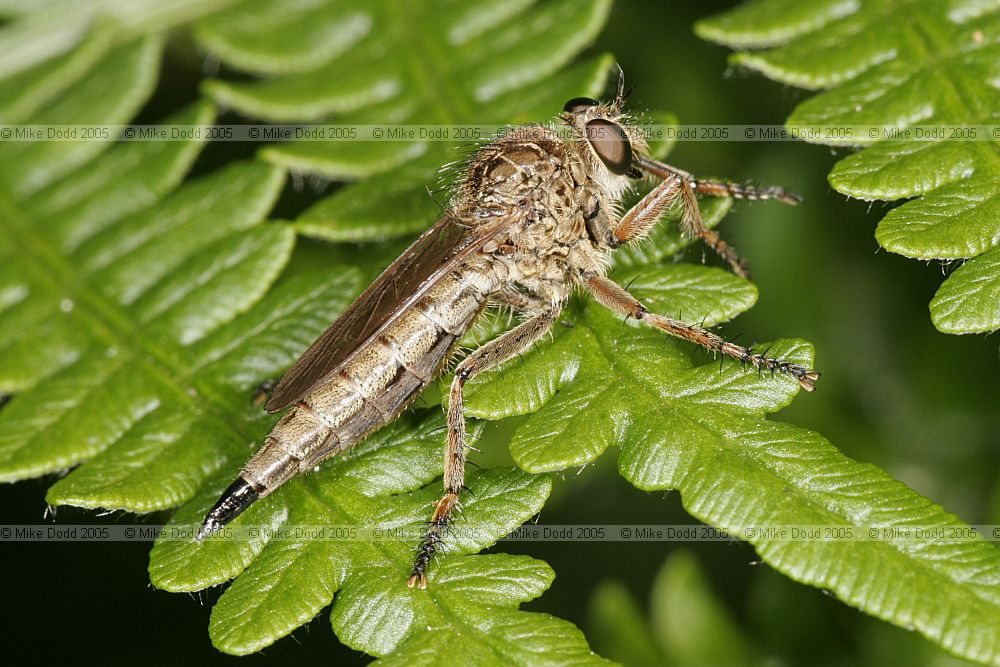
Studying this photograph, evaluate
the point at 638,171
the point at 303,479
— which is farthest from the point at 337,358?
the point at 638,171

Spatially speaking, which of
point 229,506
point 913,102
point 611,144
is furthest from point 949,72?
point 229,506

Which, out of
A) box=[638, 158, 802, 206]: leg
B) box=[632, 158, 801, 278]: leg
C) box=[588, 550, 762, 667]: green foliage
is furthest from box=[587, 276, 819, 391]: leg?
box=[588, 550, 762, 667]: green foliage

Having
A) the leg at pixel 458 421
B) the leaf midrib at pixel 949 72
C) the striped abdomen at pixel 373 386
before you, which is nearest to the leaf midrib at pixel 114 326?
the striped abdomen at pixel 373 386

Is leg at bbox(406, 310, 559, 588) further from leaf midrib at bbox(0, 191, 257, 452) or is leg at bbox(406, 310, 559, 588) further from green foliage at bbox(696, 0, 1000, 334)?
green foliage at bbox(696, 0, 1000, 334)

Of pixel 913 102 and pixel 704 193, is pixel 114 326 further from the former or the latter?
pixel 913 102

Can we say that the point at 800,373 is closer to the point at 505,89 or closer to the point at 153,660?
the point at 505,89
